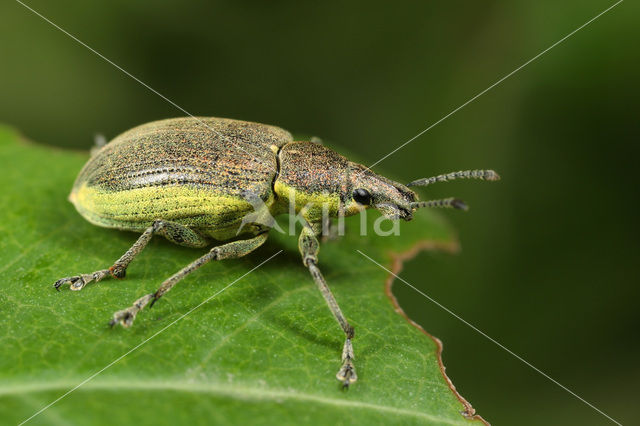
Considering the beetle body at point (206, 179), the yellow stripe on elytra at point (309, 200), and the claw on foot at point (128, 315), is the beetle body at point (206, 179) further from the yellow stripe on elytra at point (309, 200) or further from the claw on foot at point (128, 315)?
the claw on foot at point (128, 315)

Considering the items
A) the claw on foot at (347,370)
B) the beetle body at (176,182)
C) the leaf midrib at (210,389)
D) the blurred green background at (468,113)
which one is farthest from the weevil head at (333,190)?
the leaf midrib at (210,389)

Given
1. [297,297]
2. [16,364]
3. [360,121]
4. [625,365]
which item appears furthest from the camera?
[360,121]

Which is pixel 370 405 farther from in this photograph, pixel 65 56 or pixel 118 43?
pixel 65 56

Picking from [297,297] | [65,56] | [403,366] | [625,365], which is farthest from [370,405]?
[65,56]

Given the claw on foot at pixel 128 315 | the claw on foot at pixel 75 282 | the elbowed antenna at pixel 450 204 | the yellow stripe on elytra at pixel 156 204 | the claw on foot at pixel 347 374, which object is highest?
the elbowed antenna at pixel 450 204

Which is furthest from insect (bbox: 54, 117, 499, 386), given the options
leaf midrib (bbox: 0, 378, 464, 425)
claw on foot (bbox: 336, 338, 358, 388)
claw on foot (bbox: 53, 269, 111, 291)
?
leaf midrib (bbox: 0, 378, 464, 425)

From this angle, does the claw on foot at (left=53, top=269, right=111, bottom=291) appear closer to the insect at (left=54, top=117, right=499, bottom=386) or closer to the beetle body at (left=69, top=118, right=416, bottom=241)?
the insect at (left=54, top=117, right=499, bottom=386)

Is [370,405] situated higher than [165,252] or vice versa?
[165,252]

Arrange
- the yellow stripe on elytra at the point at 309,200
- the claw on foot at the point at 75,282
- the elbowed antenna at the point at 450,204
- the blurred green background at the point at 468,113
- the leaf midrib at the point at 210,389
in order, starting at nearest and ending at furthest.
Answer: the leaf midrib at the point at 210,389 < the claw on foot at the point at 75,282 < the elbowed antenna at the point at 450,204 < the yellow stripe on elytra at the point at 309,200 < the blurred green background at the point at 468,113
